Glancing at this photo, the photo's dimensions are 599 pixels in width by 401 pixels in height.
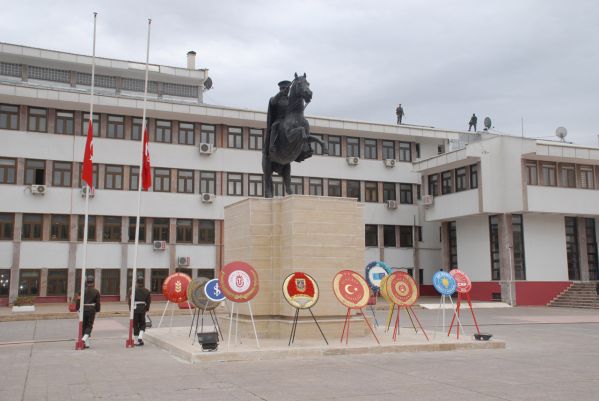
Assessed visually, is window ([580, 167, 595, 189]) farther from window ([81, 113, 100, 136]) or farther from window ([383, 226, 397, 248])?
window ([81, 113, 100, 136])

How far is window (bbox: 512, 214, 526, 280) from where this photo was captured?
3575 centimetres

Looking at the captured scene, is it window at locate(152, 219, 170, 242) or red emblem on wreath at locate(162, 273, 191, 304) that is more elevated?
window at locate(152, 219, 170, 242)

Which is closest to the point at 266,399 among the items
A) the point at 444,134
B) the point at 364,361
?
the point at 364,361

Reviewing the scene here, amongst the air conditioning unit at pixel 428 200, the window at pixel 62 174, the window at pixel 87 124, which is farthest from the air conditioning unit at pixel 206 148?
the air conditioning unit at pixel 428 200

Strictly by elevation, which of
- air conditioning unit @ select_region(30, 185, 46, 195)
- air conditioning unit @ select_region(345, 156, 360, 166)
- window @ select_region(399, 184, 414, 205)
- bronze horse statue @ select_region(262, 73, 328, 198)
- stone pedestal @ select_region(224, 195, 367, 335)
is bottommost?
stone pedestal @ select_region(224, 195, 367, 335)

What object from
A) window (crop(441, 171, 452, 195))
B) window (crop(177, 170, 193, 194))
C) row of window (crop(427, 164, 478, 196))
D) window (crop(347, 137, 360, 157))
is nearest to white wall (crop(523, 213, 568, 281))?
row of window (crop(427, 164, 478, 196))

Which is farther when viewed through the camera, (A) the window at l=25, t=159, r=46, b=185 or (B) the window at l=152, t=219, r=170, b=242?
(B) the window at l=152, t=219, r=170, b=242

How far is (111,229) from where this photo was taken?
36.9 meters

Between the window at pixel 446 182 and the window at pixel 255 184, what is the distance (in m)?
11.8

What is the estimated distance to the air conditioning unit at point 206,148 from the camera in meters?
38.4

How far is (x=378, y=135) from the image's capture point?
43594 millimetres

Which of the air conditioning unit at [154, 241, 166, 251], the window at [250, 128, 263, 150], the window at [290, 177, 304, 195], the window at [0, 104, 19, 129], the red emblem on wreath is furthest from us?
the window at [290, 177, 304, 195]

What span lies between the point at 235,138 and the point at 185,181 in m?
4.37

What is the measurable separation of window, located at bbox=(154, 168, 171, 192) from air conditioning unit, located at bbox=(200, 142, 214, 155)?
2410mm
